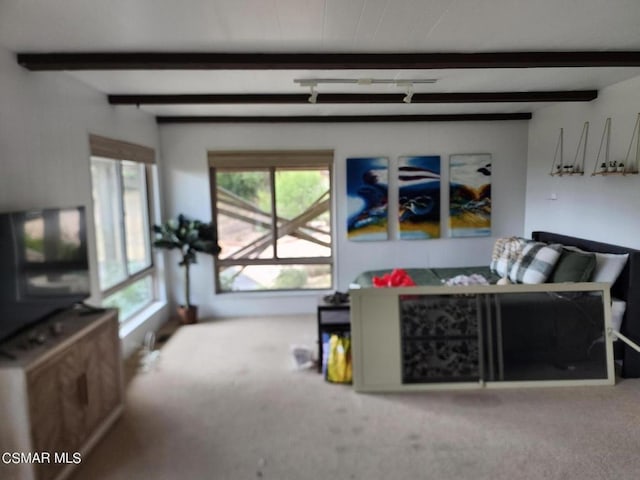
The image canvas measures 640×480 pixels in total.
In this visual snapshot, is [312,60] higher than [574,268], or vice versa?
[312,60]

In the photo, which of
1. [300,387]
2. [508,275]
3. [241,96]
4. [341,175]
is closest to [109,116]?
[241,96]

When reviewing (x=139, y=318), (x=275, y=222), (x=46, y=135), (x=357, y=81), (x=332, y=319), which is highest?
(x=357, y=81)

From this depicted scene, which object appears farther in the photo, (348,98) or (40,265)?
(348,98)

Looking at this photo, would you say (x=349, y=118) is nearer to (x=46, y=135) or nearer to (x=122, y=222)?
(x=122, y=222)

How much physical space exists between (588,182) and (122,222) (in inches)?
167

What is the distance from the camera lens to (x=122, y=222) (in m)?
3.93

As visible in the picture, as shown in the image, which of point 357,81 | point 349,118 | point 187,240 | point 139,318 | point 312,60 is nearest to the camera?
point 312,60

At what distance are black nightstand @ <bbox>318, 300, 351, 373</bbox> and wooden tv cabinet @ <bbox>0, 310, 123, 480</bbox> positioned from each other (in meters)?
1.46

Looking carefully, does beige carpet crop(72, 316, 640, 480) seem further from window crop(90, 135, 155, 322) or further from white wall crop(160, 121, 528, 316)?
white wall crop(160, 121, 528, 316)

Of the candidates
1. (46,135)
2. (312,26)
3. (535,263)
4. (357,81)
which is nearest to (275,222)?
(357,81)

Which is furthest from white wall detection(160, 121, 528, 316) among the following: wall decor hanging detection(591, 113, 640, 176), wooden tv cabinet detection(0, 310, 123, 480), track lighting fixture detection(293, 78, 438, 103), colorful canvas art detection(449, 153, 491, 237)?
wooden tv cabinet detection(0, 310, 123, 480)

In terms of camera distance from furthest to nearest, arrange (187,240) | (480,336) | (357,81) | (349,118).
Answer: (349,118)
(187,240)
(480,336)
(357,81)

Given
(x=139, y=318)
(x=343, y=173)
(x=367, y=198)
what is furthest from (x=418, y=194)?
(x=139, y=318)

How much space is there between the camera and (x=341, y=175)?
4.83 metres
